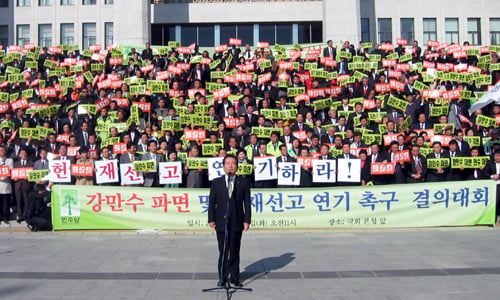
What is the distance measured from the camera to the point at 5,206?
14.1 m

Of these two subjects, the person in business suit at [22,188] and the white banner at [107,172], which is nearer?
the white banner at [107,172]

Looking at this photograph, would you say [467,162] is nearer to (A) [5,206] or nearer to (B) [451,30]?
(A) [5,206]

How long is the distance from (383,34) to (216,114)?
74.2ft

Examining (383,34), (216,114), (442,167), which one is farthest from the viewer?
(383,34)

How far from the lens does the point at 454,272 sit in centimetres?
867

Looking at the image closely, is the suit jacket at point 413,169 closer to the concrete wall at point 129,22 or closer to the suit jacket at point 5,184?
the suit jacket at point 5,184

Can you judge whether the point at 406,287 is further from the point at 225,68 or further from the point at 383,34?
the point at 383,34

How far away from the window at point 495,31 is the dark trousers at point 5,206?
33.2 meters

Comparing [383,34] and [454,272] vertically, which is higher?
[383,34]

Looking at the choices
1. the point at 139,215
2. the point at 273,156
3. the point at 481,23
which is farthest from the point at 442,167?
the point at 481,23

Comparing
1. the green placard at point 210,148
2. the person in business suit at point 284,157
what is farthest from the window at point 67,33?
the person in business suit at point 284,157

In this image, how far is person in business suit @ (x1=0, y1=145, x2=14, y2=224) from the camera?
45.8 feet

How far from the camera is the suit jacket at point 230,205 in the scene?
8039 mm

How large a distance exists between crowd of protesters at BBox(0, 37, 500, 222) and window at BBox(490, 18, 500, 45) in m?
14.7
